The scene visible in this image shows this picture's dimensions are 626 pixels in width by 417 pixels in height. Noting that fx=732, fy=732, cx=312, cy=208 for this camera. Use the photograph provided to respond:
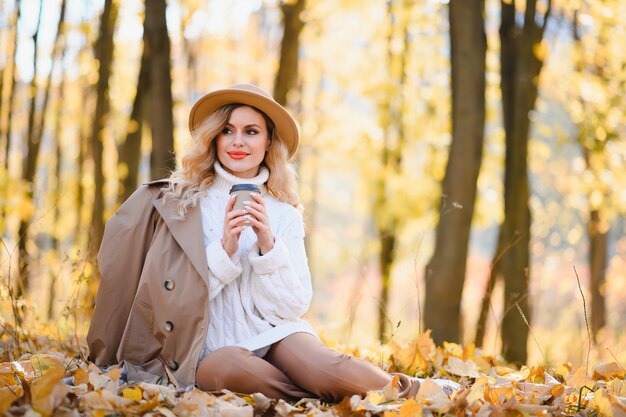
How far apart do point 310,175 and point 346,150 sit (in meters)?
4.33

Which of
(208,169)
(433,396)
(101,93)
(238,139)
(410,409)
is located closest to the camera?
(410,409)

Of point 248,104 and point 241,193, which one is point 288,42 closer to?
point 248,104

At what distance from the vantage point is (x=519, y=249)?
652 centimetres

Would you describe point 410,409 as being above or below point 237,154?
below

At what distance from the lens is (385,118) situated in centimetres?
1317

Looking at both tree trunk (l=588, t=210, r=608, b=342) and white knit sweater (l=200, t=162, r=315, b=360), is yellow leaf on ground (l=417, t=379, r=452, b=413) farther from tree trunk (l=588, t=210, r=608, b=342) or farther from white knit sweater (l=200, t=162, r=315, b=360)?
tree trunk (l=588, t=210, r=608, b=342)

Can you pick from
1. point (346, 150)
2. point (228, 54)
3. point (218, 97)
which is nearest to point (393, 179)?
point (346, 150)

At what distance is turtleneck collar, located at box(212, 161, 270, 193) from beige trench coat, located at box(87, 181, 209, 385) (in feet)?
0.80

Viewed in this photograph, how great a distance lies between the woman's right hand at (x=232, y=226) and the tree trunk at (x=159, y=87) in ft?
9.24

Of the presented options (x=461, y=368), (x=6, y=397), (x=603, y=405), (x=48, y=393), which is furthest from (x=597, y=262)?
(x=6, y=397)

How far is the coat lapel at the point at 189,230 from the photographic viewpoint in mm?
3652

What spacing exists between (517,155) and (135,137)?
4.90m

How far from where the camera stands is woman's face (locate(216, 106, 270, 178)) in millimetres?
3988

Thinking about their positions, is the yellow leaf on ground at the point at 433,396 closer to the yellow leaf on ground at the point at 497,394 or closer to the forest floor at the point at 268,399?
the forest floor at the point at 268,399
